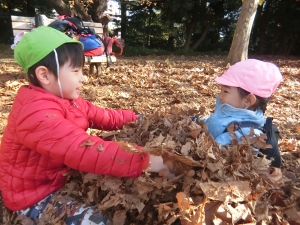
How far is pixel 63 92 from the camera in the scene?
5.91 feet

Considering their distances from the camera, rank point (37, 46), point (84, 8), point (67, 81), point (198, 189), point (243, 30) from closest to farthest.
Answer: point (198, 189) < point (37, 46) < point (67, 81) < point (243, 30) < point (84, 8)

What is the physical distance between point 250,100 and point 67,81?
4.17 ft

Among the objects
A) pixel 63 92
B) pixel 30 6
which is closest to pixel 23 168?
pixel 63 92

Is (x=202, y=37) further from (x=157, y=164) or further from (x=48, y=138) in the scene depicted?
(x=48, y=138)

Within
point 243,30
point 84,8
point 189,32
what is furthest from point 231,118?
point 189,32

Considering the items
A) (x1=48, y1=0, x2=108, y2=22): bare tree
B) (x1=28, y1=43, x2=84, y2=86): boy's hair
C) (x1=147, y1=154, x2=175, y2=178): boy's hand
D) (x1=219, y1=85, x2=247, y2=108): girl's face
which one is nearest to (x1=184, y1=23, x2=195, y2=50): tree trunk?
(x1=48, y1=0, x2=108, y2=22): bare tree

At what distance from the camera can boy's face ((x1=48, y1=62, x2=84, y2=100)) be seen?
A: 1765 mm

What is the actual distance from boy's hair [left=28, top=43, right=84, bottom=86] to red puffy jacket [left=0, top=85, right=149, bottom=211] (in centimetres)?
10

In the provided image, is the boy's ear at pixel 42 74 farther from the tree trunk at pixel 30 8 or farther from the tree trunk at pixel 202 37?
the tree trunk at pixel 30 8

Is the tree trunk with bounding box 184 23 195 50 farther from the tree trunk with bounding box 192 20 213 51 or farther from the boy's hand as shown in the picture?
the boy's hand

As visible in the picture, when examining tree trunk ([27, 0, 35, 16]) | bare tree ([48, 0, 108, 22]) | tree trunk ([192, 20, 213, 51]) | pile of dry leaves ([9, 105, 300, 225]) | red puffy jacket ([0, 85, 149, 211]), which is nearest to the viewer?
pile of dry leaves ([9, 105, 300, 225])

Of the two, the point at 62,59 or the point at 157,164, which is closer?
the point at 157,164

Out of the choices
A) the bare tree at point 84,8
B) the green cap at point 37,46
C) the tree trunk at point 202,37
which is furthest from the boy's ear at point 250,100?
the tree trunk at point 202,37

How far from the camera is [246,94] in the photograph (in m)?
2.08
